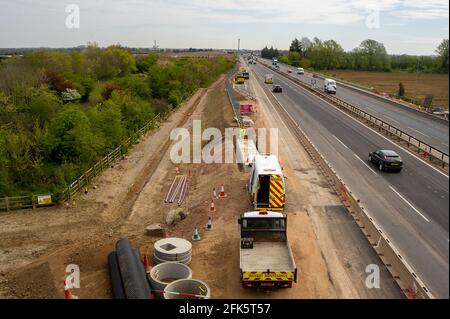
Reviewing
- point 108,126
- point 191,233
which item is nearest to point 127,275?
point 191,233

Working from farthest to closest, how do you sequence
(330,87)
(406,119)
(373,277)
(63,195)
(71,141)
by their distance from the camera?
(330,87) < (406,119) < (71,141) < (63,195) < (373,277)

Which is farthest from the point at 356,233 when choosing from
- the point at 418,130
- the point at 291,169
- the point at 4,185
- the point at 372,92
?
the point at 372,92

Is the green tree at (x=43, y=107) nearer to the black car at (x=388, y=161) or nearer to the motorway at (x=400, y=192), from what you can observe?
the motorway at (x=400, y=192)

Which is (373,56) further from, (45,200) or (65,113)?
(45,200)

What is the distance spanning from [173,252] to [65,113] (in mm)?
19679

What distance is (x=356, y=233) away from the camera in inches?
724

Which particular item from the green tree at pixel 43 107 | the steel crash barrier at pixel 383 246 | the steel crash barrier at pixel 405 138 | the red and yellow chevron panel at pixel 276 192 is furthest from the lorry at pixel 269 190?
the green tree at pixel 43 107

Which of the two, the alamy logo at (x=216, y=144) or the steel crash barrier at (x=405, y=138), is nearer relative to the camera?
the steel crash barrier at (x=405, y=138)

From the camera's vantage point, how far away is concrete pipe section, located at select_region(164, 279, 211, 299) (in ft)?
42.5

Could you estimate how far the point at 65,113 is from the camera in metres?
31.6

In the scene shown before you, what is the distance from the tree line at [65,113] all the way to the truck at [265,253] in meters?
15.7

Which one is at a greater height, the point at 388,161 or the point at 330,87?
the point at 330,87

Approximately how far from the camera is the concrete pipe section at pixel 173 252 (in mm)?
16172

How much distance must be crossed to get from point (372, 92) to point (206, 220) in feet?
205
